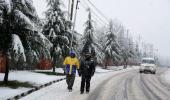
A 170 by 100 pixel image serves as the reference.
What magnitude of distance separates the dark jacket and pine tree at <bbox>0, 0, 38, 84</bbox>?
3.43 metres

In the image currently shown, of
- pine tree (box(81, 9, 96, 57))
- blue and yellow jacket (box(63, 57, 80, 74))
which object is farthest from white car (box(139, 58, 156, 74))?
blue and yellow jacket (box(63, 57, 80, 74))

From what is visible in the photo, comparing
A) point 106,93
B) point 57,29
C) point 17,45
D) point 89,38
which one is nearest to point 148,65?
point 89,38

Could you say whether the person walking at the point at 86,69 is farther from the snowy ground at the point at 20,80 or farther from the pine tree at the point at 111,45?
the pine tree at the point at 111,45

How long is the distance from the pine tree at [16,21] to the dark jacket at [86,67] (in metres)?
3.43

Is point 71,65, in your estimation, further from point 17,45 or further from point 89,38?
point 89,38

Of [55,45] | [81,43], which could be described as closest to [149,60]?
[81,43]

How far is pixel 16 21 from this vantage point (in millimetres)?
17938

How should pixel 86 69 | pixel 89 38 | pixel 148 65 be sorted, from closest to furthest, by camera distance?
pixel 86 69 → pixel 148 65 → pixel 89 38

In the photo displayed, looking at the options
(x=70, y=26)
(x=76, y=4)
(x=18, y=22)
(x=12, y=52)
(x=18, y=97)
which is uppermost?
(x=76, y=4)

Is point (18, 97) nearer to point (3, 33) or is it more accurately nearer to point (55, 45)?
point (3, 33)

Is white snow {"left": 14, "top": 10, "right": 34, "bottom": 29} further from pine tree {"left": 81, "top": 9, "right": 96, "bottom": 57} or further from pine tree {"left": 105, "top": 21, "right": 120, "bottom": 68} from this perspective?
pine tree {"left": 105, "top": 21, "right": 120, "bottom": 68}

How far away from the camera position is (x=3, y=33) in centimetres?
1762

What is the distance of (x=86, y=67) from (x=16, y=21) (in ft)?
14.0

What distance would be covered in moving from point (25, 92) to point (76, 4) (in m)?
24.5
